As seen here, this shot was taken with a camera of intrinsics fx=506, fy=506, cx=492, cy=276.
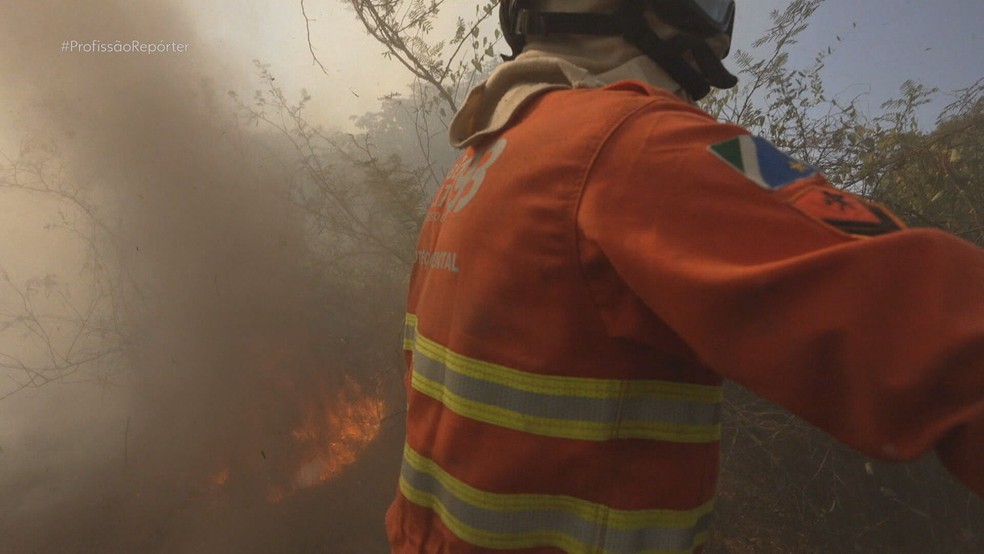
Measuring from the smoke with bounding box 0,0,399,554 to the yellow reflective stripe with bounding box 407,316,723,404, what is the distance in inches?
112

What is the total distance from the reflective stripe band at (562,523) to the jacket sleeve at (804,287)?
14.6 inches

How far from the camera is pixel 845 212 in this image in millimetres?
592

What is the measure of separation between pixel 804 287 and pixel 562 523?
1.97 ft

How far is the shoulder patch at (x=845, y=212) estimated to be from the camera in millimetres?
565

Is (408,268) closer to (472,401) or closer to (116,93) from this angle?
(116,93)

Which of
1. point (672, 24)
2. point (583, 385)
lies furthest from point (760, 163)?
point (672, 24)

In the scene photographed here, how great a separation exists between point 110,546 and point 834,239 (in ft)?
13.9

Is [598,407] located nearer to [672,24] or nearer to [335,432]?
[672,24]

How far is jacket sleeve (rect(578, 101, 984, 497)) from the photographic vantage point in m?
0.50

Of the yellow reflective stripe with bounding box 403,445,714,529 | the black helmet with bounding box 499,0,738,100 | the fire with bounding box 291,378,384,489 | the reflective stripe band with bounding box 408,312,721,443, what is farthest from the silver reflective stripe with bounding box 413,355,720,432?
the fire with bounding box 291,378,384,489

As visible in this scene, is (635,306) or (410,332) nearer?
(635,306)

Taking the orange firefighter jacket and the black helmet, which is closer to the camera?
the orange firefighter jacket

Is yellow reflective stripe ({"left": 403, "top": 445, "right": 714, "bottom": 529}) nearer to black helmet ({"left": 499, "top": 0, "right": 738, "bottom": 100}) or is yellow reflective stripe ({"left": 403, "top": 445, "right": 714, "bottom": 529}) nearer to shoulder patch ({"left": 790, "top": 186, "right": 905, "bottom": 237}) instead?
shoulder patch ({"left": 790, "top": 186, "right": 905, "bottom": 237})

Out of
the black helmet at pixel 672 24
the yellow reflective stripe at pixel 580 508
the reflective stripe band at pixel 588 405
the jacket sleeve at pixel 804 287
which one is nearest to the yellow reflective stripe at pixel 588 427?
the reflective stripe band at pixel 588 405
